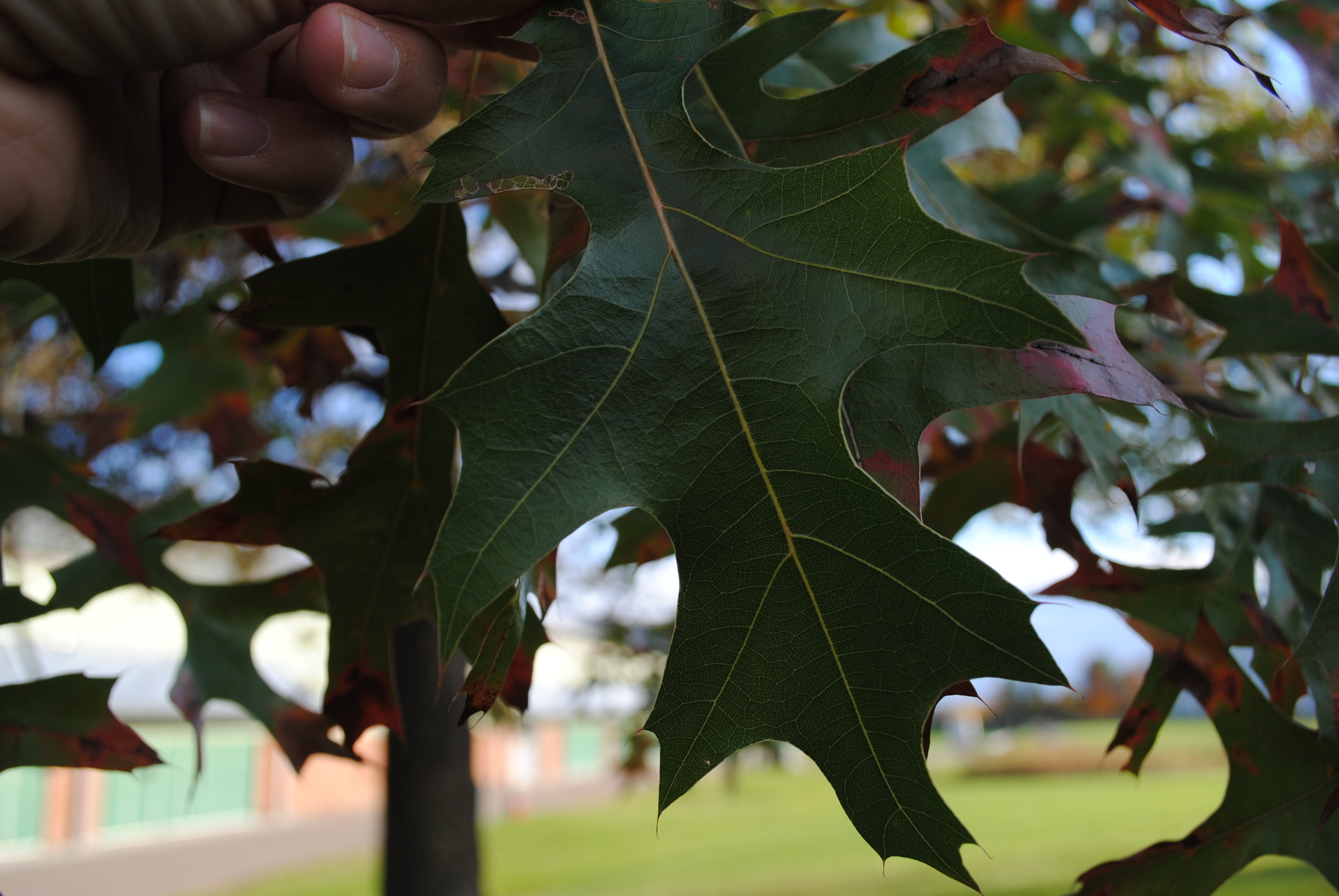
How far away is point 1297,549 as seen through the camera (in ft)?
4.52

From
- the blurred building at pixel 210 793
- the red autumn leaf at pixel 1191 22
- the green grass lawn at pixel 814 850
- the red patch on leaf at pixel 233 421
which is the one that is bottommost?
the green grass lawn at pixel 814 850

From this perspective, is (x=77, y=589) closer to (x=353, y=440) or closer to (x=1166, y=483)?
(x=1166, y=483)

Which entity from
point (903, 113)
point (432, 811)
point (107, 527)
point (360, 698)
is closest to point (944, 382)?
point (903, 113)

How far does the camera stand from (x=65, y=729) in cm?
114

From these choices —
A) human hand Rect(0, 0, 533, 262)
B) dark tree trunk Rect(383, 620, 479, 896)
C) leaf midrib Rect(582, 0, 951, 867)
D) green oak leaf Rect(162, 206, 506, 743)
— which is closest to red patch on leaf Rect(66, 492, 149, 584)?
green oak leaf Rect(162, 206, 506, 743)

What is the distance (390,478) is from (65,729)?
51cm

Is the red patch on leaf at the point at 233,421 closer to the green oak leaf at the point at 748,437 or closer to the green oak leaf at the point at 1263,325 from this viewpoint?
the green oak leaf at the point at 748,437

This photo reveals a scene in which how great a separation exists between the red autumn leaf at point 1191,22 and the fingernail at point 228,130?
0.82m

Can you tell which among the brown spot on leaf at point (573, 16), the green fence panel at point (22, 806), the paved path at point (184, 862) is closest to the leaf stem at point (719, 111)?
the brown spot on leaf at point (573, 16)

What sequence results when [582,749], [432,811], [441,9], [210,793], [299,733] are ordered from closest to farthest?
[441,9] → [299,733] → [432,811] → [210,793] → [582,749]

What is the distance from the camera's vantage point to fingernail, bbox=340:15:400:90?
85 cm

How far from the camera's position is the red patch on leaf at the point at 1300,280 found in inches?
47.8

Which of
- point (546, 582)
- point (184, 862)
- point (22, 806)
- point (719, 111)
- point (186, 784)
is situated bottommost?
point (184, 862)

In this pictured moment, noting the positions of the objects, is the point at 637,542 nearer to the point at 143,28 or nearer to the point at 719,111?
the point at 719,111
